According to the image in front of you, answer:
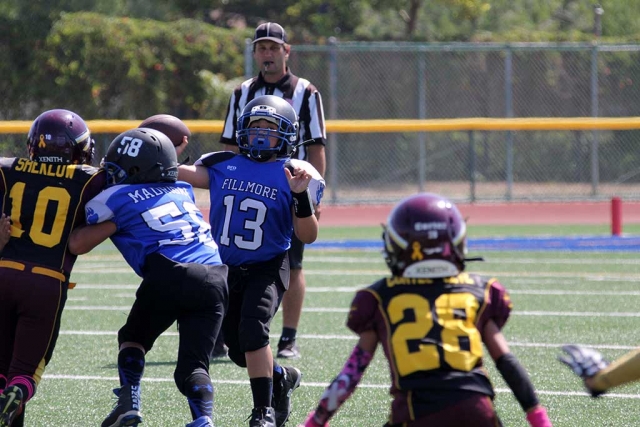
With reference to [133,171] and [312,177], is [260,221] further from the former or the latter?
[133,171]

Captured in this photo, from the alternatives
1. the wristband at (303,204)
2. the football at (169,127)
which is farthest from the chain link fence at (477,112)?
the wristband at (303,204)

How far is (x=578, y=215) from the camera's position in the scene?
16703mm

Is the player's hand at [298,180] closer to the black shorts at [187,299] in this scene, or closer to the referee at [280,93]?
the black shorts at [187,299]

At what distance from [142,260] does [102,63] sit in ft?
48.9

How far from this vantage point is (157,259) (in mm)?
4645

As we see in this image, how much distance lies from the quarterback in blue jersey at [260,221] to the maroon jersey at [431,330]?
1.44 metres

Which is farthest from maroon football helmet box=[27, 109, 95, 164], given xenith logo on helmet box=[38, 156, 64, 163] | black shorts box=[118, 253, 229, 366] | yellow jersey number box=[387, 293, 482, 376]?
yellow jersey number box=[387, 293, 482, 376]

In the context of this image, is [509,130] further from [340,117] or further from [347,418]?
[347,418]

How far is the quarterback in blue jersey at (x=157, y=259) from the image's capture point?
15.0 ft

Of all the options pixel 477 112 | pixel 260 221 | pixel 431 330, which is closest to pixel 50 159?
pixel 260 221

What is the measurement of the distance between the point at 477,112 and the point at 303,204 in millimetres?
14147

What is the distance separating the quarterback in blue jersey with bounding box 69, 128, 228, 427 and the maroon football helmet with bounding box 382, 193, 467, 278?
4.50ft

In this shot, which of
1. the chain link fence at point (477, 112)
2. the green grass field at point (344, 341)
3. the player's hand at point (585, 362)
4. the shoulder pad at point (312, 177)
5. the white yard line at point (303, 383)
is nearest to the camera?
the player's hand at point (585, 362)

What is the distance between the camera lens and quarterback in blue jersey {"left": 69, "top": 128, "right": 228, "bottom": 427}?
15.0 ft
